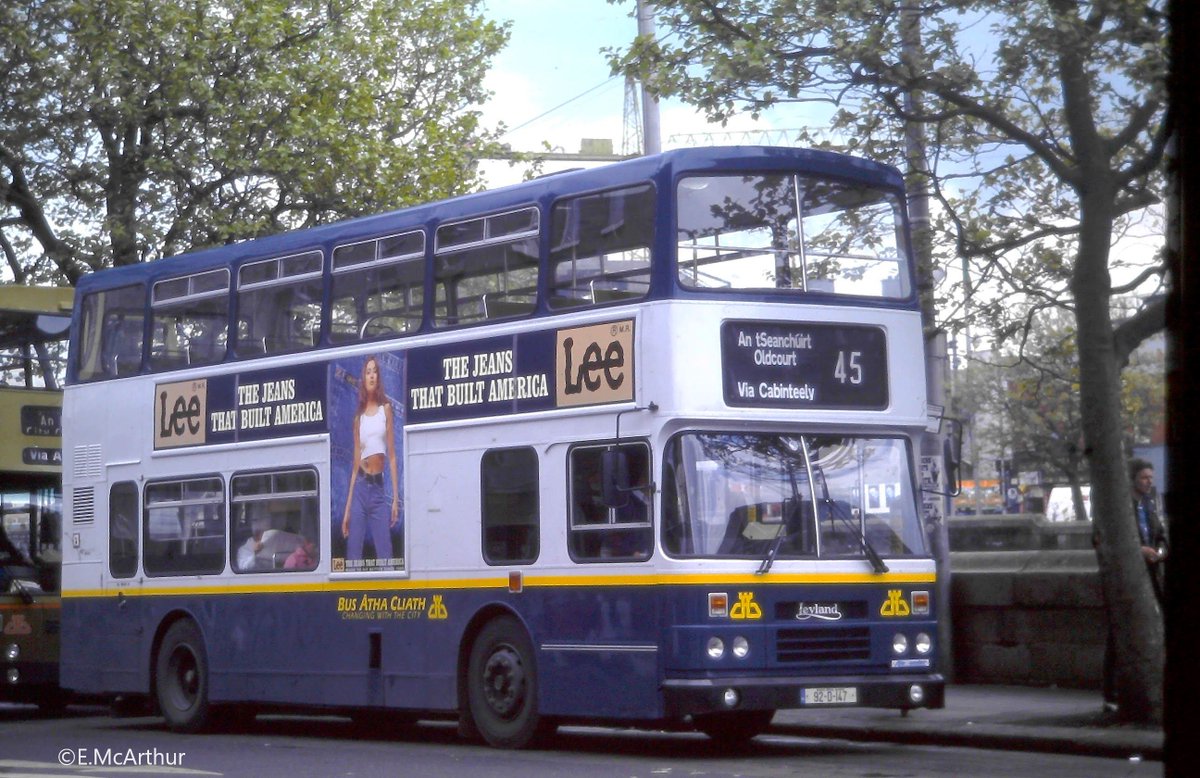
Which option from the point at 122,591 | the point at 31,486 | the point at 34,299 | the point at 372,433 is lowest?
the point at 122,591

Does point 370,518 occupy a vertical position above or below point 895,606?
above

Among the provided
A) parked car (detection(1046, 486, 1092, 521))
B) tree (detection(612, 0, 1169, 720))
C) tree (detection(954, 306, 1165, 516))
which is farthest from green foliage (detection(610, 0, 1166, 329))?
parked car (detection(1046, 486, 1092, 521))

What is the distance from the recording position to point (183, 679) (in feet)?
55.9

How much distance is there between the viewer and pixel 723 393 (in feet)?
41.0

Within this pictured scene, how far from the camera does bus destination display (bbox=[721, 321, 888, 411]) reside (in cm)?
1258

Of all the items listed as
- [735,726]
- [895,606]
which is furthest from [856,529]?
[735,726]

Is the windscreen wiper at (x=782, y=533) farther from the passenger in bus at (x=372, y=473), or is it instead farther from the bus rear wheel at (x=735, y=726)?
the passenger in bus at (x=372, y=473)

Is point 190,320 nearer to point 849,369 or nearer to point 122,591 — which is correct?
point 122,591

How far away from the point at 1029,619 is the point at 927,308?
344 centimetres

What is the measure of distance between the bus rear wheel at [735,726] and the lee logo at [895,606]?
4.32 ft

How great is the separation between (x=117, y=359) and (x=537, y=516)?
6.61 metres

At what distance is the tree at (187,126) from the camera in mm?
24844

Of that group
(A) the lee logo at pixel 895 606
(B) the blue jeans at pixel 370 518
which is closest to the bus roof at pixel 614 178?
(B) the blue jeans at pixel 370 518

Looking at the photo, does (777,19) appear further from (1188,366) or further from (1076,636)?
(1188,366)
